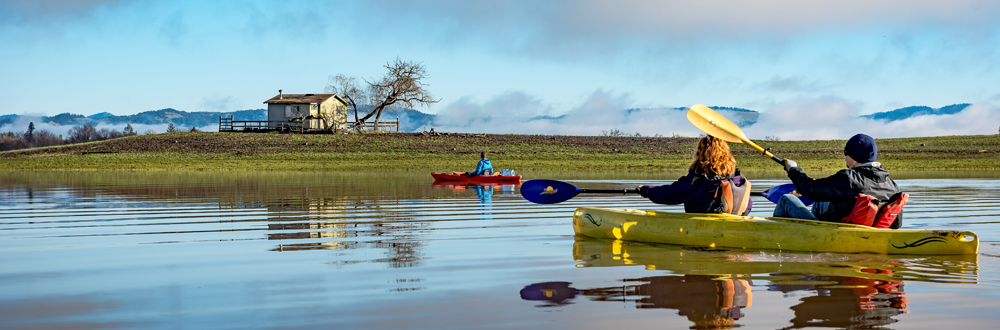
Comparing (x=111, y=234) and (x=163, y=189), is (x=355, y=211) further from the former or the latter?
(x=163, y=189)

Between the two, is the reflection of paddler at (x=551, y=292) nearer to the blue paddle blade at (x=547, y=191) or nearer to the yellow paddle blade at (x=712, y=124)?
the yellow paddle blade at (x=712, y=124)

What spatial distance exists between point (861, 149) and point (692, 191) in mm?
1944

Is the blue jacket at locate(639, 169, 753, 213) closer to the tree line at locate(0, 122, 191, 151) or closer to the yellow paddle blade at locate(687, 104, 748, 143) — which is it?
the yellow paddle blade at locate(687, 104, 748, 143)

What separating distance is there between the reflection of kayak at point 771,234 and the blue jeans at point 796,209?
281mm

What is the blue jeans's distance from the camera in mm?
9074

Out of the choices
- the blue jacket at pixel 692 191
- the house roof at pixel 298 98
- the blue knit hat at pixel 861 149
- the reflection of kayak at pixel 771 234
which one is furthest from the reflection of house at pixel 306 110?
the blue knit hat at pixel 861 149

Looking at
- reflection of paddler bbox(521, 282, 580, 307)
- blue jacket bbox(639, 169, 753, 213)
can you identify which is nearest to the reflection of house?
blue jacket bbox(639, 169, 753, 213)

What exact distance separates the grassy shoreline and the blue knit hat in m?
34.7

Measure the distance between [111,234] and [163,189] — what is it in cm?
1204

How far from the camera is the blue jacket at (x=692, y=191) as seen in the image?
922cm

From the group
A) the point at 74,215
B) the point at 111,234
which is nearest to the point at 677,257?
the point at 111,234

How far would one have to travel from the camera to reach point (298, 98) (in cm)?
6888

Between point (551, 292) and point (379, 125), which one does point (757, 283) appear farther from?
point (379, 125)

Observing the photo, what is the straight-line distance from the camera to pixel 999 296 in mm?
6227
